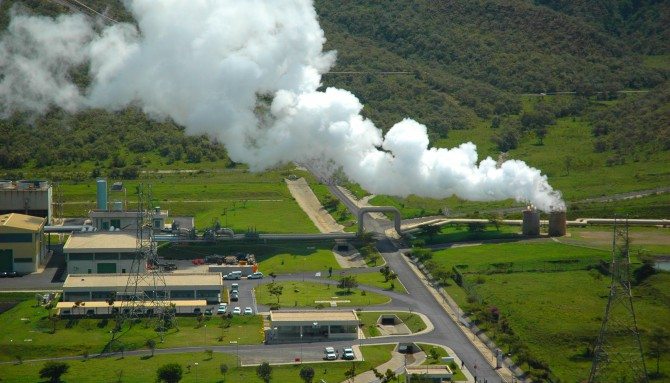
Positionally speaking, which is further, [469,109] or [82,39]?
[469,109]

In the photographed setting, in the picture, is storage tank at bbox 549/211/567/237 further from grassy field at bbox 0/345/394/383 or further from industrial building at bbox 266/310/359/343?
grassy field at bbox 0/345/394/383

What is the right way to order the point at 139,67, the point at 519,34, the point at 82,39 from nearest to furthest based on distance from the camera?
1. the point at 139,67
2. the point at 82,39
3. the point at 519,34

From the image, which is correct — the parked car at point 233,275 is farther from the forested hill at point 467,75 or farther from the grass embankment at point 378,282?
the forested hill at point 467,75

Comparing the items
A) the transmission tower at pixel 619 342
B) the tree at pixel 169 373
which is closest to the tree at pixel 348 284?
the transmission tower at pixel 619 342

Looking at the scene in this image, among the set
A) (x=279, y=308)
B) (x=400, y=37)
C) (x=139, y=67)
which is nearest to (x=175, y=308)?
(x=279, y=308)

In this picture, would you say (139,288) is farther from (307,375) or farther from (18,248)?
(307,375)

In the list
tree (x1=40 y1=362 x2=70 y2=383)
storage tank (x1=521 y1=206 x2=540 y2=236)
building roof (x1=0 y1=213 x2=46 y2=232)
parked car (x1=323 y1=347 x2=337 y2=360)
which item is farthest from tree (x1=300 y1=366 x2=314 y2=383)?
storage tank (x1=521 y1=206 x2=540 y2=236)

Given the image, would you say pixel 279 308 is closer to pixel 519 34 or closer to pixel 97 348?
pixel 97 348
